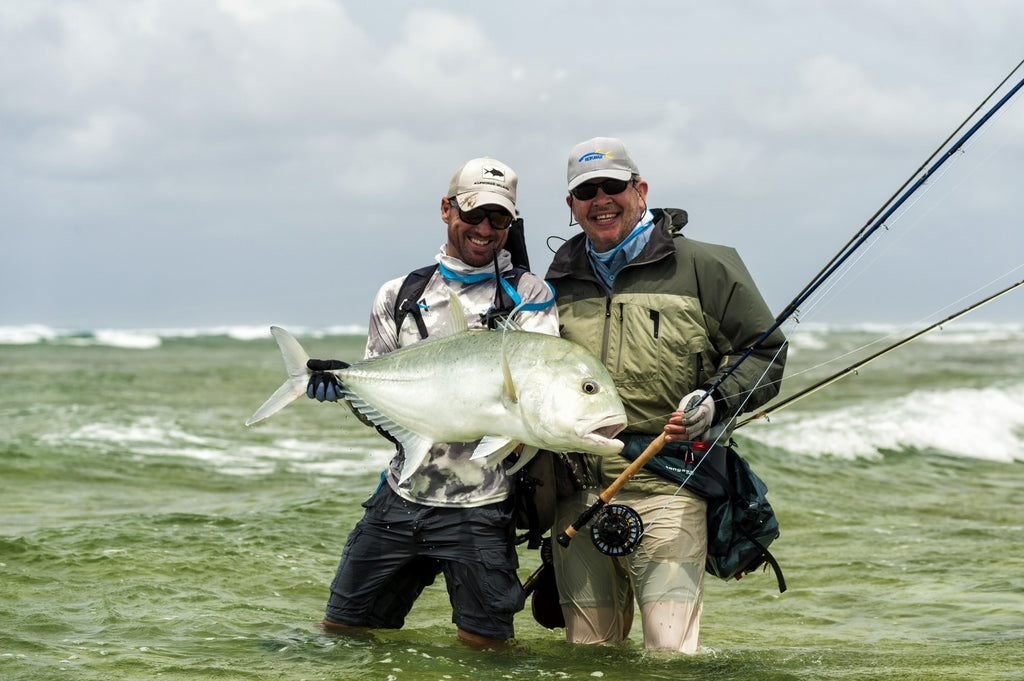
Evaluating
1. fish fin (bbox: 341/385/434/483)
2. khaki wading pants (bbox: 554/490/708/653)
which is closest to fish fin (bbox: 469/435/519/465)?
fish fin (bbox: 341/385/434/483)

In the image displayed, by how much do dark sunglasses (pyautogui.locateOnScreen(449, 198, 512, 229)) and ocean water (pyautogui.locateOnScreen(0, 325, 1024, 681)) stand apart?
172cm

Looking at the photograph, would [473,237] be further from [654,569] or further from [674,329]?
[654,569]

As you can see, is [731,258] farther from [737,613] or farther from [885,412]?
[885,412]

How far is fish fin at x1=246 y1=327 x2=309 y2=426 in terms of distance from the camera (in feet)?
14.5

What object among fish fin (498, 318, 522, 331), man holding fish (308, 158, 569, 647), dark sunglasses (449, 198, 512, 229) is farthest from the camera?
dark sunglasses (449, 198, 512, 229)

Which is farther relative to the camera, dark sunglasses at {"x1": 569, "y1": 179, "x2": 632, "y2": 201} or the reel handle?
dark sunglasses at {"x1": 569, "y1": 179, "x2": 632, "y2": 201}

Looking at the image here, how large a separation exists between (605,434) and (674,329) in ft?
2.97

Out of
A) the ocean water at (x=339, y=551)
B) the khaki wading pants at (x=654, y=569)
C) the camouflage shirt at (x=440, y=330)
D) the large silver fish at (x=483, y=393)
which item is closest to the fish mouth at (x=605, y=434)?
the large silver fish at (x=483, y=393)

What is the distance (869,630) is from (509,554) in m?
3.07

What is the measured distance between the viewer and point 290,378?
4434mm

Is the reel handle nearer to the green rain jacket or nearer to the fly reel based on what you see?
the fly reel

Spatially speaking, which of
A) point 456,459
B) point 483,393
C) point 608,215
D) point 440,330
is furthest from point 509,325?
point 608,215

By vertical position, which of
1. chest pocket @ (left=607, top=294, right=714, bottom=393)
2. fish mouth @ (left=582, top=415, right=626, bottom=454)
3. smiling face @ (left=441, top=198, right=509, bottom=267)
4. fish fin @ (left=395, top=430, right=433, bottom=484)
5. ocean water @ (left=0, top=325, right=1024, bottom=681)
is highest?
smiling face @ (left=441, top=198, right=509, bottom=267)

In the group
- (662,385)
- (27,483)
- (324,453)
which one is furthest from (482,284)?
(324,453)
